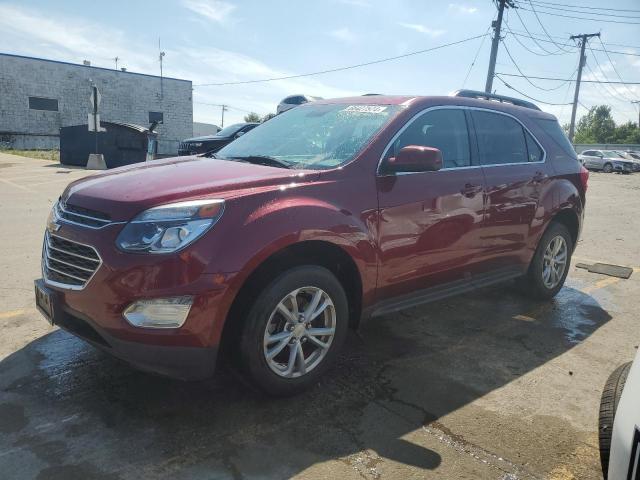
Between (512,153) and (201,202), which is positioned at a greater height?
(512,153)

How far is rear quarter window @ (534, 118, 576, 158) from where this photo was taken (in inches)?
199

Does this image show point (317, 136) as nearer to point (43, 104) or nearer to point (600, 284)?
point (600, 284)

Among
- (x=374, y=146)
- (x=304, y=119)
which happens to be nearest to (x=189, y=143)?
(x=304, y=119)

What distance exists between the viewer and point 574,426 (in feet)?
9.69

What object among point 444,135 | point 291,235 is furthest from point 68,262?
point 444,135

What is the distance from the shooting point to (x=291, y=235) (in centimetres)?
285

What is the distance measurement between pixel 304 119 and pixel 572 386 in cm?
273

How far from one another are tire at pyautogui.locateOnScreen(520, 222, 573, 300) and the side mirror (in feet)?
7.08

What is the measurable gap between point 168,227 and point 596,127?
104 metres

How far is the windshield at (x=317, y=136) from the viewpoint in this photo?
11.4 ft

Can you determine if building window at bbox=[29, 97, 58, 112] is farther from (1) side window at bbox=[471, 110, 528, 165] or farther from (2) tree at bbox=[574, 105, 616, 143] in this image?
(2) tree at bbox=[574, 105, 616, 143]

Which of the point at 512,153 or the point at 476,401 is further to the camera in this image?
the point at 512,153

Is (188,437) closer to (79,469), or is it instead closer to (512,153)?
(79,469)

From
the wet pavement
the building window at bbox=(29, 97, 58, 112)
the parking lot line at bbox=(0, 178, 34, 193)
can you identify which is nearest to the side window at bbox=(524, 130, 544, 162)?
the wet pavement
